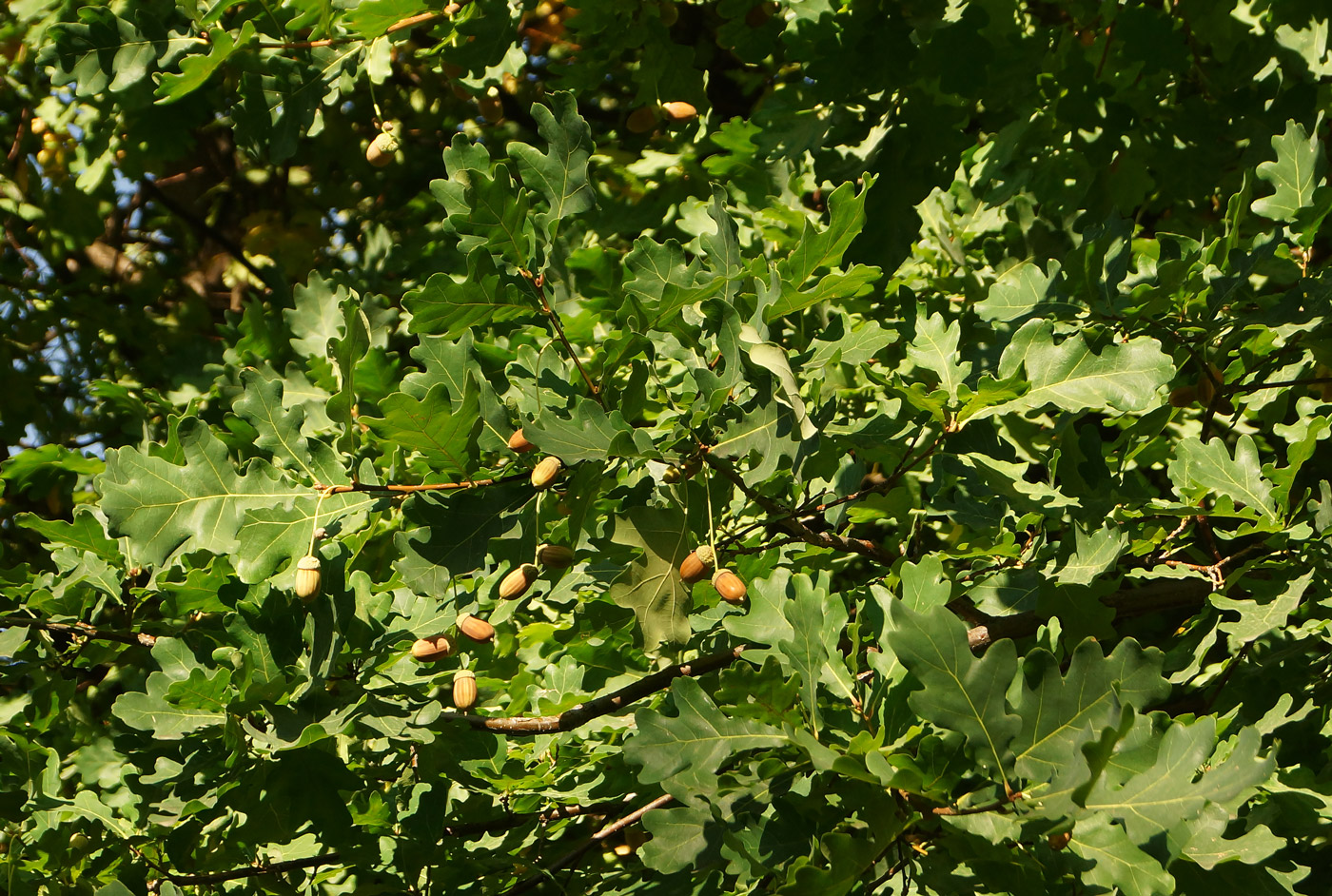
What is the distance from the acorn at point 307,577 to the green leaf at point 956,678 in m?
0.69

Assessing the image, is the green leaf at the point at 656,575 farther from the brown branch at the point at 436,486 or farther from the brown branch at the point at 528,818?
the brown branch at the point at 528,818

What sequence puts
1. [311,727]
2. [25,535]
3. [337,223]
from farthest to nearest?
[337,223] → [25,535] → [311,727]

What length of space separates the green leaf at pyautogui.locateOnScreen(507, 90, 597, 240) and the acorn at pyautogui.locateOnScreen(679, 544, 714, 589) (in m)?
0.43

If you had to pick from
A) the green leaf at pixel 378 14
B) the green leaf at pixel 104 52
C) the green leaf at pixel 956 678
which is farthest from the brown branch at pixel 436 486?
the green leaf at pixel 104 52

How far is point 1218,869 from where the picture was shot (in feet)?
3.79

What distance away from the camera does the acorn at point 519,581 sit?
1.35 meters

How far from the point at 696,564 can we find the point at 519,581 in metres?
0.21

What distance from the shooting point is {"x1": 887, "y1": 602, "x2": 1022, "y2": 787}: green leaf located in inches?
44.9

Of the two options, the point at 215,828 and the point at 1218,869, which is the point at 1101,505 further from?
the point at 215,828

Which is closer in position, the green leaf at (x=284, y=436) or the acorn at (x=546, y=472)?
the acorn at (x=546, y=472)

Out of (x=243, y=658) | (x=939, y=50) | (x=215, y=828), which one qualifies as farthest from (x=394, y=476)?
(x=939, y=50)

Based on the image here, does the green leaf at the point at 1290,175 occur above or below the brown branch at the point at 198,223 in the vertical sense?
above

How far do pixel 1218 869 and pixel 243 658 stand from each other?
1164 millimetres

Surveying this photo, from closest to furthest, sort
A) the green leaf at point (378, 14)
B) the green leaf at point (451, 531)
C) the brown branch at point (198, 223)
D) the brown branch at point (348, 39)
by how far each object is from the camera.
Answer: the green leaf at point (451, 531) → the green leaf at point (378, 14) → the brown branch at point (348, 39) → the brown branch at point (198, 223)
